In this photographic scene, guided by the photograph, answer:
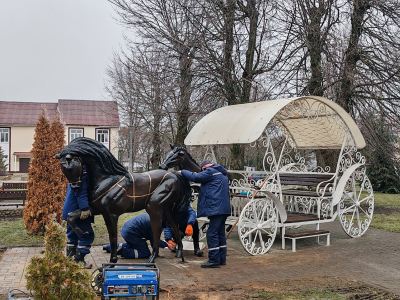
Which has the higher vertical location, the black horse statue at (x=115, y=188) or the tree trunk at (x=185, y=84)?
the tree trunk at (x=185, y=84)

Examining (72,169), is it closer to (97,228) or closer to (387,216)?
(97,228)

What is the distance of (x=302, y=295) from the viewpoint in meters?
6.31

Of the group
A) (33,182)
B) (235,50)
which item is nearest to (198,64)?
(235,50)

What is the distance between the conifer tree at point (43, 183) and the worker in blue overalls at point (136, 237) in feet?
9.32

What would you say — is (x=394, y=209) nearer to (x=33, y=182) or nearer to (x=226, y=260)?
(x=226, y=260)

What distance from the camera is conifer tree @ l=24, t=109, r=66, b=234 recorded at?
10.5m

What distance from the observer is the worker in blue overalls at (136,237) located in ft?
27.2

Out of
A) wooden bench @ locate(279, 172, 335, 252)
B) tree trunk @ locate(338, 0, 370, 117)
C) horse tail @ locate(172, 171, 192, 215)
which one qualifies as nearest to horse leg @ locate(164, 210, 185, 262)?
horse tail @ locate(172, 171, 192, 215)

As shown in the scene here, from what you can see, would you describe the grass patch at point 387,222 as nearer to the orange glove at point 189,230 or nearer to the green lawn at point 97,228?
the green lawn at point 97,228

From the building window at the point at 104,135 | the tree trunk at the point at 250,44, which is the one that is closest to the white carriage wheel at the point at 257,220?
the tree trunk at the point at 250,44

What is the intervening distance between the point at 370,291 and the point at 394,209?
1244 cm

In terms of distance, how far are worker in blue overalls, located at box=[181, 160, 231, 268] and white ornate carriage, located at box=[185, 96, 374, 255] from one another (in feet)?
2.15

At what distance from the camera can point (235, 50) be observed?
1616 cm

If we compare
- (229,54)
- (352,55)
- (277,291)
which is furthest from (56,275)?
(352,55)
